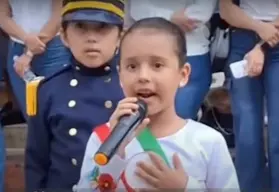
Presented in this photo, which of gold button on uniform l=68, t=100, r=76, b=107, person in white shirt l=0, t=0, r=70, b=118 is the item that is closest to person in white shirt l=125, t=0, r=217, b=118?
person in white shirt l=0, t=0, r=70, b=118

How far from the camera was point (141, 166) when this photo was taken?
1.61m

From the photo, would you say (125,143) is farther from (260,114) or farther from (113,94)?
(260,114)

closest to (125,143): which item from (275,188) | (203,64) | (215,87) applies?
(275,188)

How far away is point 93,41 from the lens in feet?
6.47

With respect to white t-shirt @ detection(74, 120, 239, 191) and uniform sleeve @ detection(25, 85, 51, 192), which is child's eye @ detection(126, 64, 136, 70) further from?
uniform sleeve @ detection(25, 85, 51, 192)

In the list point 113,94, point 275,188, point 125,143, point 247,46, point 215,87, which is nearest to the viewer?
point 125,143

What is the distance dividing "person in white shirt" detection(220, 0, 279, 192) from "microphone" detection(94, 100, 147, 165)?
2.84 ft

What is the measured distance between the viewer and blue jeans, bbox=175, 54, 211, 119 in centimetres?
247

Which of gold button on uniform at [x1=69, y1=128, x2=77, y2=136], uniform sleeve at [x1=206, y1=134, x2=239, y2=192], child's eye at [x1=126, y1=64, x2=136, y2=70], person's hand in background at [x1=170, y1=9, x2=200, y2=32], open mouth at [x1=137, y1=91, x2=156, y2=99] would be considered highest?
child's eye at [x1=126, y1=64, x2=136, y2=70]

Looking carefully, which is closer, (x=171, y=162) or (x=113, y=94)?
(x=171, y=162)

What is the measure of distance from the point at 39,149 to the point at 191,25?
70cm

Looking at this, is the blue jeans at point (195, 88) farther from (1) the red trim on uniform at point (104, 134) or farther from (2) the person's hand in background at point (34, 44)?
(1) the red trim on uniform at point (104, 134)

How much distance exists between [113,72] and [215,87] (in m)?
1.01

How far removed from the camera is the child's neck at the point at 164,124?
1685 millimetres
